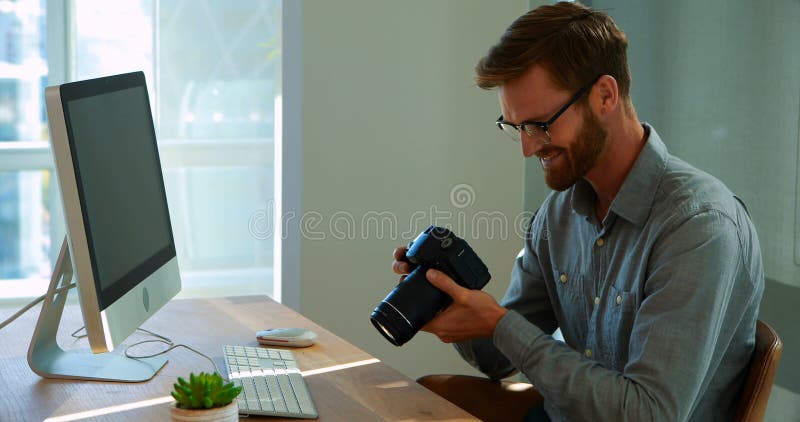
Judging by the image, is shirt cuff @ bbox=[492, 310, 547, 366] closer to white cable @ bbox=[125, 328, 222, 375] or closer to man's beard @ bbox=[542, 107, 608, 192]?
man's beard @ bbox=[542, 107, 608, 192]

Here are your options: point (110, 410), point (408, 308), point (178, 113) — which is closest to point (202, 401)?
point (110, 410)

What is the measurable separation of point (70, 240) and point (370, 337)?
1.85 metres

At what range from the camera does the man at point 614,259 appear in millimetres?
1260

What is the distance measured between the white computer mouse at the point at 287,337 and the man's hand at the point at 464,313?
1.07 ft

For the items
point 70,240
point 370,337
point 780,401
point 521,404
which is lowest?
point 370,337

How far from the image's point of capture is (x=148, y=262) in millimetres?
1479

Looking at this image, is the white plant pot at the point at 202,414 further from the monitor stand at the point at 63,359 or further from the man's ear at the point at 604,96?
the man's ear at the point at 604,96

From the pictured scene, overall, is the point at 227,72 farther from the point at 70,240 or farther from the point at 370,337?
the point at 70,240

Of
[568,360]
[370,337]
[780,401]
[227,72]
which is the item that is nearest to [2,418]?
[568,360]

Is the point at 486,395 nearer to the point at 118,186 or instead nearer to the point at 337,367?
the point at 337,367

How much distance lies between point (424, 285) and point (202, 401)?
0.43m

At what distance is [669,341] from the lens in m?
1.25

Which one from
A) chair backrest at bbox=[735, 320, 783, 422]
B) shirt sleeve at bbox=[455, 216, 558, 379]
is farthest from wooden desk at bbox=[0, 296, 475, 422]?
chair backrest at bbox=[735, 320, 783, 422]

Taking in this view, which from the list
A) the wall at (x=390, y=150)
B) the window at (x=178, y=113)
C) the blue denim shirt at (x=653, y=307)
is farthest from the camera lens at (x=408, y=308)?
the window at (x=178, y=113)
